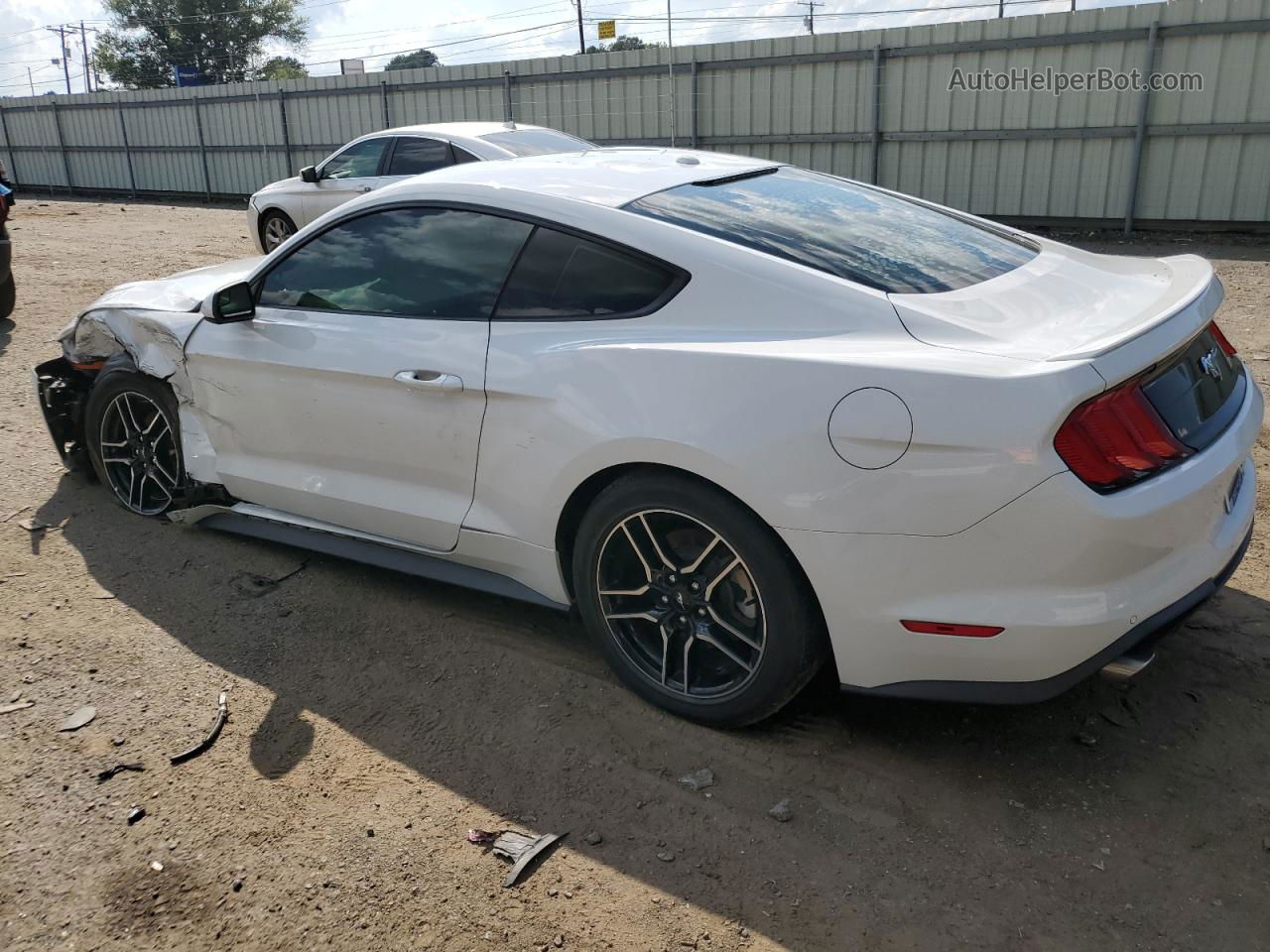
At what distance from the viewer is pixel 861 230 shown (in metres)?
3.29

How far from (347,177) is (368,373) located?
359 inches

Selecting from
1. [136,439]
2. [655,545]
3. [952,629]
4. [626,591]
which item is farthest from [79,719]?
[952,629]

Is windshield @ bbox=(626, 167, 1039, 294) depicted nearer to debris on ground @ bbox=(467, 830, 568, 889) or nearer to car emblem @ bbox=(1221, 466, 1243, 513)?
car emblem @ bbox=(1221, 466, 1243, 513)

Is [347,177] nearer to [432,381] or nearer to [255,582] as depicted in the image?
[255,582]

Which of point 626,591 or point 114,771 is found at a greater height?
point 626,591

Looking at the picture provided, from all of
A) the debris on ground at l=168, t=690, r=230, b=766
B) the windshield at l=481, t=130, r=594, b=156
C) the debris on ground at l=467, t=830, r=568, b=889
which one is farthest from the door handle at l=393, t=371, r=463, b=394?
the windshield at l=481, t=130, r=594, b=156

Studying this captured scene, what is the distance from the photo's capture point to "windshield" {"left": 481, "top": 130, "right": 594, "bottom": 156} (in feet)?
34.4

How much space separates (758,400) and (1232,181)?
1196 centimetres

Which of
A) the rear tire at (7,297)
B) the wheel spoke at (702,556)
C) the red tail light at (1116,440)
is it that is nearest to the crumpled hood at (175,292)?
the wheel spoke at (702,556)

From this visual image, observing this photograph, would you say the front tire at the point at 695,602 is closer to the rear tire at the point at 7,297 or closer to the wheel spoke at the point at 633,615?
the wheel spoke at the point at 633,615

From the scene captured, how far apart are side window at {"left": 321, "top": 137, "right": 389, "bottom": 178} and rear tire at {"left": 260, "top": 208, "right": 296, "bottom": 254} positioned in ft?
2.84

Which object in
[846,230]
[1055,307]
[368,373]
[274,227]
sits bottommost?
[274,227]

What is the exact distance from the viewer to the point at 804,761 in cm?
298

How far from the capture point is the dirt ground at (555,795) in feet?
7.99
